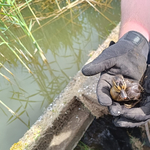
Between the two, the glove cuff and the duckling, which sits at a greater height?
the glove cuff

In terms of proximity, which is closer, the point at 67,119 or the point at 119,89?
the point at 119,89

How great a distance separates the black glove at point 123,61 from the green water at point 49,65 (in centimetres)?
120

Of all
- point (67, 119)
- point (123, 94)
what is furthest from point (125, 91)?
point (67, 119)

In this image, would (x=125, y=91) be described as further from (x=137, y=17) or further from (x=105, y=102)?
(x=137, y=17)

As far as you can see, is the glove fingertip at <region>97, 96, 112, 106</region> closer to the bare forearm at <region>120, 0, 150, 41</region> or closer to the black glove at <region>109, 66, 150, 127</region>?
the black glove at <region>109, 66, 150, 127</region>

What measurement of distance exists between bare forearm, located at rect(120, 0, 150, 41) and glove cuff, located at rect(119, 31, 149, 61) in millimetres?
174

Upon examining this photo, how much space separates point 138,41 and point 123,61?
0.29 metres

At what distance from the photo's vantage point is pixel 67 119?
1741mm

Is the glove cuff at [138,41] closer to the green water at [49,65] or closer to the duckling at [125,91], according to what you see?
the duckling at [125,91]

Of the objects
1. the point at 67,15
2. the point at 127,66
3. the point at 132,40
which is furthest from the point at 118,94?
the point at 67,15

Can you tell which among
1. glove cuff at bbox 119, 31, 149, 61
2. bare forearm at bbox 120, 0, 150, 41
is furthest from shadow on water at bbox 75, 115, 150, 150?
bare forearm at bbox 120, 0, 150, 41

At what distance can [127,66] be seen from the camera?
50.5 inches

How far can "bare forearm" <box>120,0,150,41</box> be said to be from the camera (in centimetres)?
157

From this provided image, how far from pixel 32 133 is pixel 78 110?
1.95 ft
